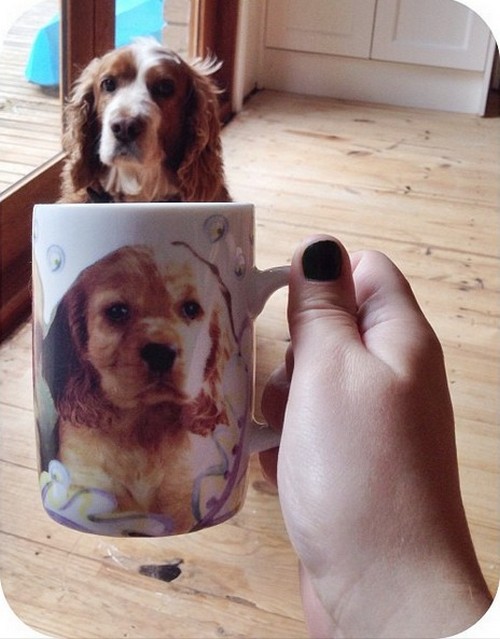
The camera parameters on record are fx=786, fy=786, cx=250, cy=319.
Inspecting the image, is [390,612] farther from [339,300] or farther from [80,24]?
[80,24]

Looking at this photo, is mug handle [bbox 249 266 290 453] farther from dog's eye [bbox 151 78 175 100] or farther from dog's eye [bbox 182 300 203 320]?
dog's eye [bbox 151 78 175 100]

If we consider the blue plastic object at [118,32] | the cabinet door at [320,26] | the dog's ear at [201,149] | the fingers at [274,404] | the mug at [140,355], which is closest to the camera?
the mug at [140,355]

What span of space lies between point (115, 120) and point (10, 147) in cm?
11

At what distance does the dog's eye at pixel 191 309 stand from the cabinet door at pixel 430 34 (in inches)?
11.6

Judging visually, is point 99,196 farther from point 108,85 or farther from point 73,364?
point 73,364

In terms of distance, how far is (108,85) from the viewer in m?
0.77

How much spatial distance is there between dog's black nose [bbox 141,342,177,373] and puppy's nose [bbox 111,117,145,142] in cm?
50

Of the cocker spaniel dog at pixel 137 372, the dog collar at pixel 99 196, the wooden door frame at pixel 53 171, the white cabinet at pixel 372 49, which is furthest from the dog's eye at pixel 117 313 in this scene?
the dog collar at pixel 99 196

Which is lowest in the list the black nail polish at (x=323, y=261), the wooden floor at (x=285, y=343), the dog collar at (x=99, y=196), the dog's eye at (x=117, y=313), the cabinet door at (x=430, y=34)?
the wooden floor at (x=285, y=343)

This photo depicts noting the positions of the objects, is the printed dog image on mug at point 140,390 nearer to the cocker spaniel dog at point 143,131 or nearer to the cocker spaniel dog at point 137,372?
the cocker spaniel dog at point 137,372

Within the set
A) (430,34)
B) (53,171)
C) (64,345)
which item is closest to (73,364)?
(64,345)

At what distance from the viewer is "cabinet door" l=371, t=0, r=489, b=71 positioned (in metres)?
0.53

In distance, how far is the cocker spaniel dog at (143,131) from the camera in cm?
76

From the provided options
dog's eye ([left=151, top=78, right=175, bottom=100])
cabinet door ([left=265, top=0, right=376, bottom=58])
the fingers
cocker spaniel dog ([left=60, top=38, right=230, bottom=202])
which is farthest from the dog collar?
the fingers
